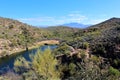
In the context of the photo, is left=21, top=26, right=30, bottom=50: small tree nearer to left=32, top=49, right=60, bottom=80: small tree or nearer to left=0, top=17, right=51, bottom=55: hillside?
left=0, top=17, right=51, bottom=55: hillside

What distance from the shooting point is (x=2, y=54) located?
67.5 metres

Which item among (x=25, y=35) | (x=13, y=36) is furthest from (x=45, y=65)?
(x=25, y=35)

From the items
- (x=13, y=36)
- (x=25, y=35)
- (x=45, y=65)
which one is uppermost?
(x=45, y=65)

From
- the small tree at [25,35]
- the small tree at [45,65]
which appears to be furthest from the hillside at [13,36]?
the small tree at [45,65]

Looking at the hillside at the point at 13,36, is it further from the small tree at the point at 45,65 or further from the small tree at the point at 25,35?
the small tree at the point at 45,65

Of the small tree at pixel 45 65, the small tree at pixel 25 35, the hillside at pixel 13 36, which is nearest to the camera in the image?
the small tree at pixel 45 65

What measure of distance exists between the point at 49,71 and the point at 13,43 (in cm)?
5592

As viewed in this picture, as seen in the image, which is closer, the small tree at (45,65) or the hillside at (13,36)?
the small tree at (45,65)

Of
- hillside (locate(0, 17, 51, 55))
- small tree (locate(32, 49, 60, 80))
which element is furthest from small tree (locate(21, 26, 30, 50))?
small tree (locate(32, 49, 60, 80))

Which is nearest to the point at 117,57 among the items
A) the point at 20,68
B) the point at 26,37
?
the point at 20,68

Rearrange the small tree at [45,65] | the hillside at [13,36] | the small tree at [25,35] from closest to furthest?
1. the small tree at [45,65]
2. the hillside at [13,36]
3. the small tree at [25,35]

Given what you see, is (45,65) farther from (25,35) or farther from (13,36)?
(25,35)

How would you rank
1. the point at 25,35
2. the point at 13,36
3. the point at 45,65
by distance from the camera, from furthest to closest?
the point at 25,35, the point at 13,36, the point at 45,65

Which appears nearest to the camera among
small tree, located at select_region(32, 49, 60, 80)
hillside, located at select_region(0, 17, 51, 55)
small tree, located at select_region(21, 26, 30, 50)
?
small tree, located at select_region(32, 49, 60, 80)
